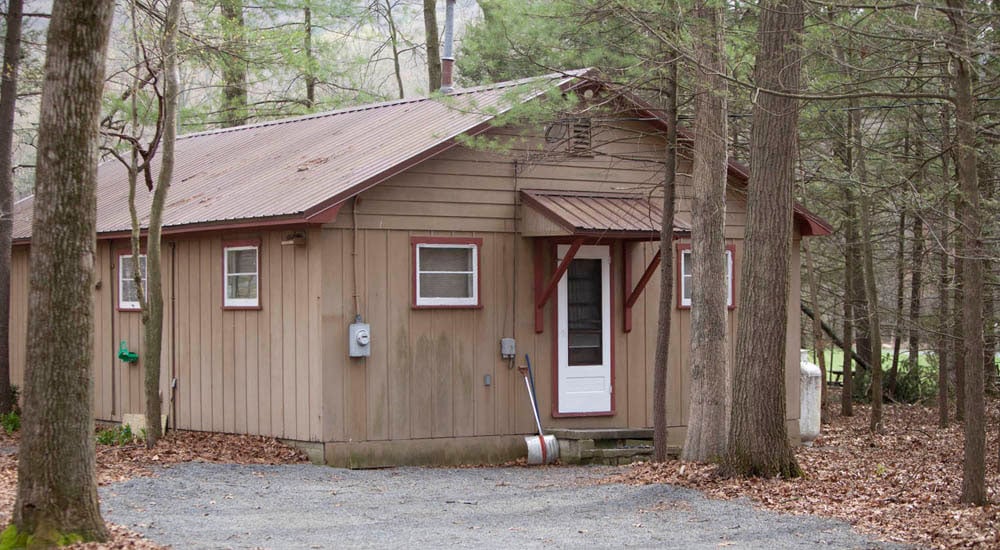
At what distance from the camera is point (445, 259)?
43.9 ft

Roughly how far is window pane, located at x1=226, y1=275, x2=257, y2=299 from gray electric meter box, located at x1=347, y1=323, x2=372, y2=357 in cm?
160

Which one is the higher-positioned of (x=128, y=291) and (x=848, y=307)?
(x=128, y=291)

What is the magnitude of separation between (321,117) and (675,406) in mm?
6981

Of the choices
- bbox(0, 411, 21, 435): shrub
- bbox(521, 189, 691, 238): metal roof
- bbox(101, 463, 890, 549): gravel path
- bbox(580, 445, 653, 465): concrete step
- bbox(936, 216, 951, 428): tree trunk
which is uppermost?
bbox(521, 189, 691, 238): metal roof

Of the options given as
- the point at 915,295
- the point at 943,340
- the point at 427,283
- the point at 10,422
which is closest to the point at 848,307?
the point at 915,295

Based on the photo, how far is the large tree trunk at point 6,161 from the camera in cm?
1606

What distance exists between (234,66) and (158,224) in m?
7.38

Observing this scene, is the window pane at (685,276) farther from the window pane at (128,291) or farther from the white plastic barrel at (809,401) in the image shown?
the window pane at (128,291)

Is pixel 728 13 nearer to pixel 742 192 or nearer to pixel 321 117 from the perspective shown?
pixel 742 192

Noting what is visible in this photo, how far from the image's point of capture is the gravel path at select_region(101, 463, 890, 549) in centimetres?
823

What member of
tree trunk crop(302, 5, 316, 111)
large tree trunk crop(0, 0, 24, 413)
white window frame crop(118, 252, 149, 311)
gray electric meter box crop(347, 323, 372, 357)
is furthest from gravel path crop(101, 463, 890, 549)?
tree trunk crop(302, 5, 316, 111)

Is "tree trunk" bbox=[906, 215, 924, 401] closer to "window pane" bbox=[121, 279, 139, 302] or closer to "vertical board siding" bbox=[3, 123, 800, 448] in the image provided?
"vertical board siding" bbox=[3, 123, 800, 448]

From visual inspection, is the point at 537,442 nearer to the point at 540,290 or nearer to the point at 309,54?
A: the point at 540,290

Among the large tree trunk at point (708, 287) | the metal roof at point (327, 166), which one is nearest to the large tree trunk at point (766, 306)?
the large tree trunk at point (708, 287)
